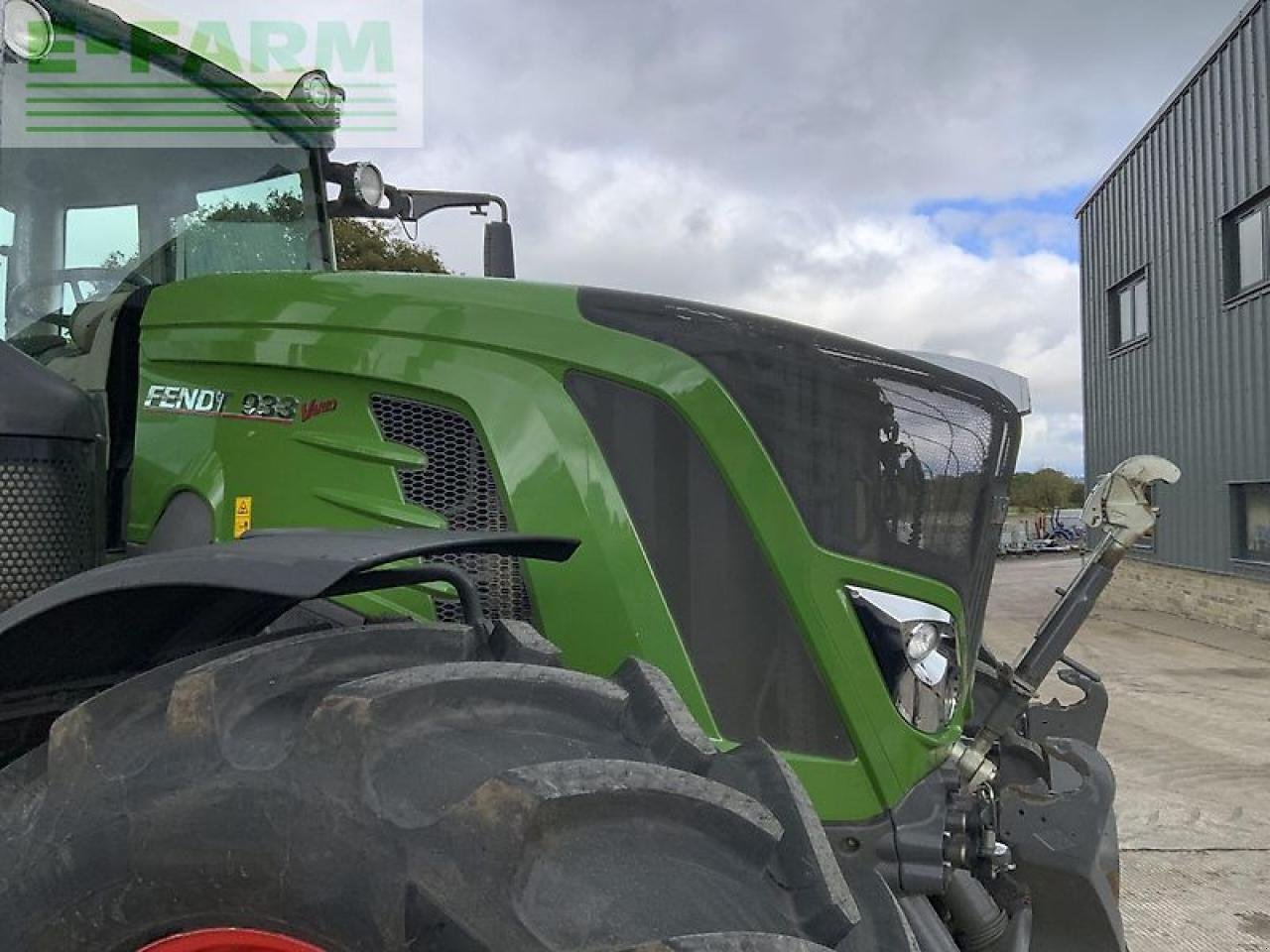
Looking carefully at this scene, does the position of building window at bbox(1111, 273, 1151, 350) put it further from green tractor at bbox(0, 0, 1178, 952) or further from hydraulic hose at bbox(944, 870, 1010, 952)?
hydraulic hose at bbox(944, 870, 1010, 952)

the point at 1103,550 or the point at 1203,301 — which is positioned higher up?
the point at 1203,301

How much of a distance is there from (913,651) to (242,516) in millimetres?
1248

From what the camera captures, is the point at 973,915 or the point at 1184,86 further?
the point at 1184,86

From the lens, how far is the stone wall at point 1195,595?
11984 millimetres

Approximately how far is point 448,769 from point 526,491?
65cm

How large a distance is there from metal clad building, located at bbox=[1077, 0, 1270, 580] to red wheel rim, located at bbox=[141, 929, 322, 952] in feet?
41.6

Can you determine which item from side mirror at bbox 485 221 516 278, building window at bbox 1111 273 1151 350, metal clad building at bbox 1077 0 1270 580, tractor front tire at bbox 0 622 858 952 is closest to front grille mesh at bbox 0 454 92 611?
tractor front tire at bbox 0 622 858 952

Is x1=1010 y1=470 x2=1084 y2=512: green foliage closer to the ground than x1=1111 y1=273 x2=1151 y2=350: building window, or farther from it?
closer to the ground

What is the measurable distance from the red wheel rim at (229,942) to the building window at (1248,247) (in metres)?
12.8

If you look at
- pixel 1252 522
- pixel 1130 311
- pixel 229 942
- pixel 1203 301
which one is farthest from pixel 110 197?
pixel 1130 311

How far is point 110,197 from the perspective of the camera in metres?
2.39

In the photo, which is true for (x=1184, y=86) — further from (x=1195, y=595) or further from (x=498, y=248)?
(x=498, y=248)

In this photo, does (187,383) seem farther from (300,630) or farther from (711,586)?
(711,586)

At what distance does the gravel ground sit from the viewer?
4023mm
